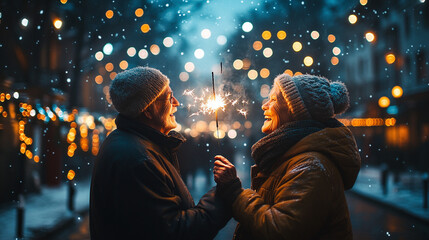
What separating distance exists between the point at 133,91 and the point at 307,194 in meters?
1.36

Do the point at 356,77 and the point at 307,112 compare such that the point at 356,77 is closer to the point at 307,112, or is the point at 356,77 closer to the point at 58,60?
the point at 58,60

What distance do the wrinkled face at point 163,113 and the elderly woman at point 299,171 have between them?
0.53 meters

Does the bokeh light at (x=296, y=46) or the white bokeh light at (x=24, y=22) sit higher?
the white bokeh light at (x=24, y=22)

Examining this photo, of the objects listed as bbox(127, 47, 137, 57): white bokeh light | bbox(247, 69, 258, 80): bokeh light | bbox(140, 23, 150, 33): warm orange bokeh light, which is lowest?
bbox(247, 69, 258, 80): bokeh light

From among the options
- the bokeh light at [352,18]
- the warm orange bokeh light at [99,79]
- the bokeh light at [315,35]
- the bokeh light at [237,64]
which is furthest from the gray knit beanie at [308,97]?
the warm orange bokeh light at [99,79]

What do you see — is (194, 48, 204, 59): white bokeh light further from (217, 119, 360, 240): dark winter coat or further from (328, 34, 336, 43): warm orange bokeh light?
(217, 119, 360, 240): dark winter coat

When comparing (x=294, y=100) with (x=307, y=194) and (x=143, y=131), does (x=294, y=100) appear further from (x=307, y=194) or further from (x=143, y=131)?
(x=143, y=131)

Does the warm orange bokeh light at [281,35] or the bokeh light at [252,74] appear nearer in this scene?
the bokeh light at [252,74]

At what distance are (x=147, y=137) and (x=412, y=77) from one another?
74.5 ft

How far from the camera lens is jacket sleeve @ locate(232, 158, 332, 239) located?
173 centimetres

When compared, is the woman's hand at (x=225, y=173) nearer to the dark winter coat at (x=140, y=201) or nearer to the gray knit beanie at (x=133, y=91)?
the dark winter coat at (x=140, y=201)

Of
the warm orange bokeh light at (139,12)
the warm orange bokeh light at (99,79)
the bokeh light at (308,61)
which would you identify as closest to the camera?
the bokeh light at (308,61)

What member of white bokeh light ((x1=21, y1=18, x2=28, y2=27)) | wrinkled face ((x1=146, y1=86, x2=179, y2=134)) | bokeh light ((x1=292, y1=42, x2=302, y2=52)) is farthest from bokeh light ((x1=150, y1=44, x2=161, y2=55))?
white bokeh light ((x1=21, y1=18, x2=28, y2=27))

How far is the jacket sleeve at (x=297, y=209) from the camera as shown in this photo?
5.69 feet
